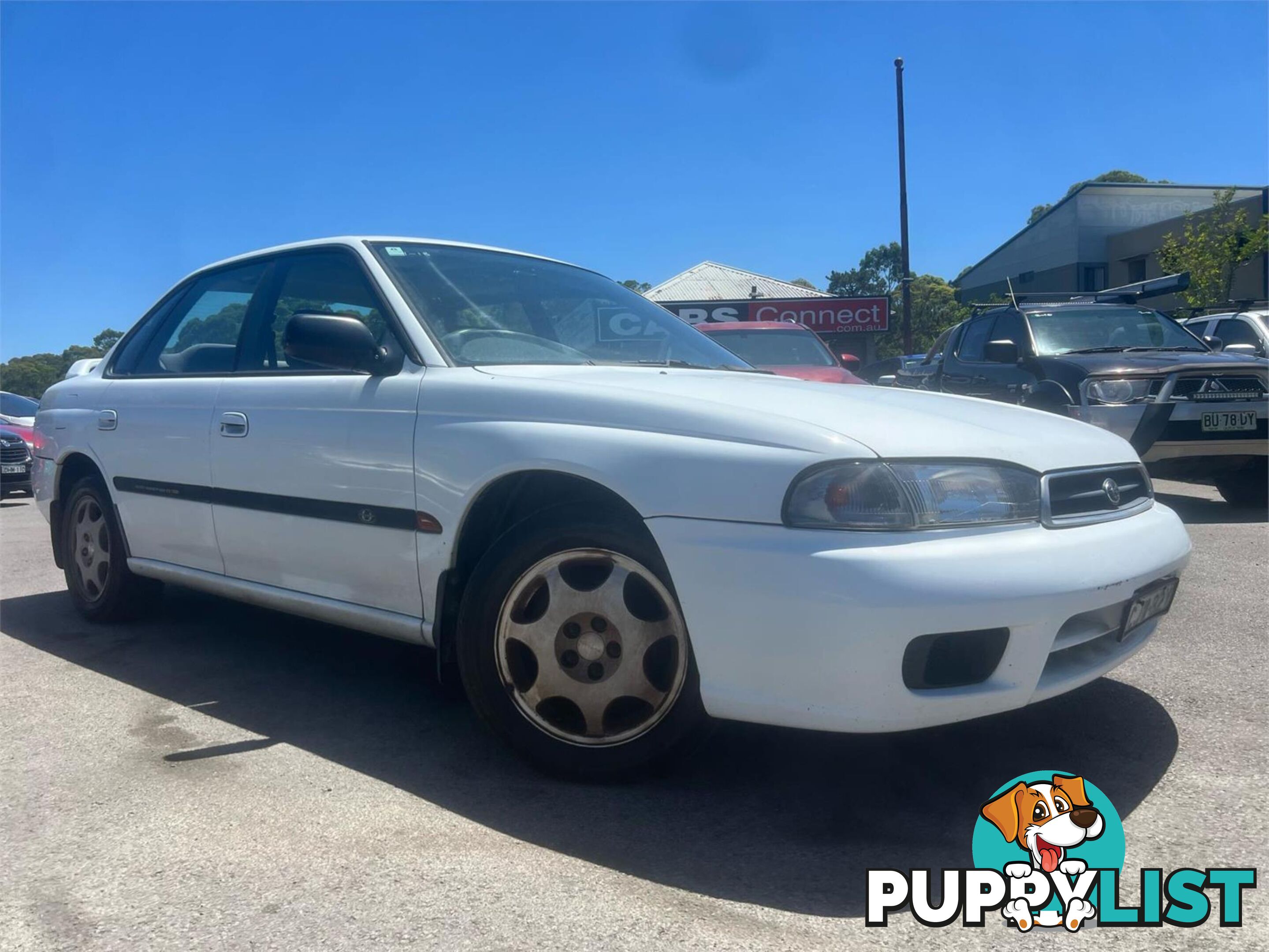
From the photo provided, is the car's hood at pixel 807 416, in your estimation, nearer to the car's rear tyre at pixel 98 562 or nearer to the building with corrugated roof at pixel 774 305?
the car's rear tyre at pixel 98 562

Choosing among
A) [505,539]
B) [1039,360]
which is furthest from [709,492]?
[1039,360]

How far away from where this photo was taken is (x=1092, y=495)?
9.42ft

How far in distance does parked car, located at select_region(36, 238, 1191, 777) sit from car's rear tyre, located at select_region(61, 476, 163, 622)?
2.35 feet

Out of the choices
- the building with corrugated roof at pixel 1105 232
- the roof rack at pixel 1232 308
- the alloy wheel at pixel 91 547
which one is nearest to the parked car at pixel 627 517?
the alloy wheel at pixel 91 547

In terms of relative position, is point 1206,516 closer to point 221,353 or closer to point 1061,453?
point 1061,453

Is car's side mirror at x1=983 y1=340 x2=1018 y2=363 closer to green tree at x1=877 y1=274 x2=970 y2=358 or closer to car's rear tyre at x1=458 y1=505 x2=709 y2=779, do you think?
car's rear tyre at x1=458 y1=505 x2=709 y2=779

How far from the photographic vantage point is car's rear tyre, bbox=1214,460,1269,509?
298 inches

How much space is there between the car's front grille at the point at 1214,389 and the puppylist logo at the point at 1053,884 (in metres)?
5.34

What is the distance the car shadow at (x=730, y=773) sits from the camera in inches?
97.1

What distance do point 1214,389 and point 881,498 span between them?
568 centimetres

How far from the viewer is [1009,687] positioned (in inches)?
99.3

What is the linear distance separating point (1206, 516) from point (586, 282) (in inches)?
209

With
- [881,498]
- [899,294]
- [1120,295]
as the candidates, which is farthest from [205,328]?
[899,294]

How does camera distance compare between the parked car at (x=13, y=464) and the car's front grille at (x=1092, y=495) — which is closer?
the car's front grille at (x=1092, y=495)
